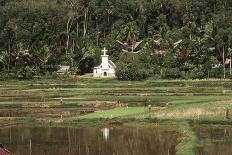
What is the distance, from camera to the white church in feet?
258

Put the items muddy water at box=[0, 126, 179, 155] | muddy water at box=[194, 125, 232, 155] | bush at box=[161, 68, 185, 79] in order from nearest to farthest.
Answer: muddy water at box=[194, 125, 232, 155] → muddy water at box=[0, 126, 179, 155] → bush at box=[161, 68, 185, 79]

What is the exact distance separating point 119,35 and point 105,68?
12.5 meters

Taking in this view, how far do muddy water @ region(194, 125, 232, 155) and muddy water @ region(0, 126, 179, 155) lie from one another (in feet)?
4.66

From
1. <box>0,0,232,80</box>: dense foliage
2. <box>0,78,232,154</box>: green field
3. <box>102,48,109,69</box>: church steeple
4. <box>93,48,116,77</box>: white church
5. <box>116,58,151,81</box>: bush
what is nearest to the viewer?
<box>0,78,232,154</box>: green field

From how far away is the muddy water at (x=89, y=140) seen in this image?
25828 millimetres

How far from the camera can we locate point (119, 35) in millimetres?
89562

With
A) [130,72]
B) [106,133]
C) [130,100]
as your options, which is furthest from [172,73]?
[106,133]

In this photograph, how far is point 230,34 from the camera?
7838cm

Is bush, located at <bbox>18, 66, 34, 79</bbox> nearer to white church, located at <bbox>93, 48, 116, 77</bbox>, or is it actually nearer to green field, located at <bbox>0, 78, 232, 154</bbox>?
green field, located at <bbox>0, 78, 232, 154</bbox>

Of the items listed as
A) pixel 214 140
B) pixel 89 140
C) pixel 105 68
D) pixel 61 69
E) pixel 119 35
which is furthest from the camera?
pixel 119 35

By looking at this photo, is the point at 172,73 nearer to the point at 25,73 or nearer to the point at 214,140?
the point at 25,73

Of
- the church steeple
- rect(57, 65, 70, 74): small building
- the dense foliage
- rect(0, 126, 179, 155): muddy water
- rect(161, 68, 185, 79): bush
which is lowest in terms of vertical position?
rect(0, 126, 179, 155): muddy water

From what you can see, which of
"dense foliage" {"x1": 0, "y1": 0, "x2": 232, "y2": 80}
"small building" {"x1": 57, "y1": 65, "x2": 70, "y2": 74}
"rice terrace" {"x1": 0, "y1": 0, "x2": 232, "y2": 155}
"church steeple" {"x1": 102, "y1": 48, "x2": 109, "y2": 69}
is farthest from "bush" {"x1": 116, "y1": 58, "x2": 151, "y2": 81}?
"small building" {"x1": 57, "y1": 65, "x2": 70, "y2": 74}

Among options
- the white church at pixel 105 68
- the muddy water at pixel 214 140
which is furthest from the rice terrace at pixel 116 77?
the white church at pixel 105 68
